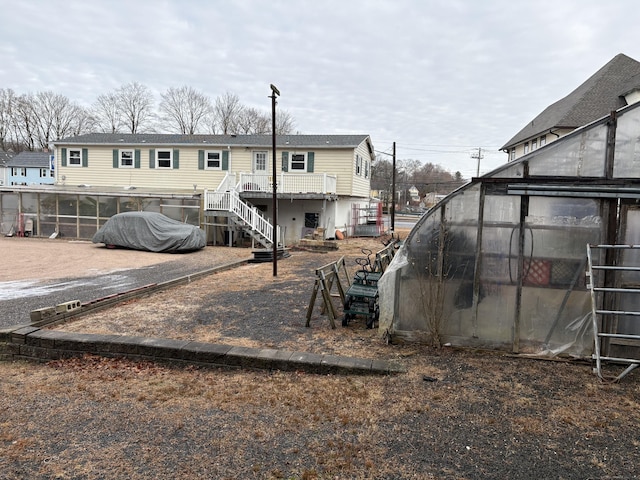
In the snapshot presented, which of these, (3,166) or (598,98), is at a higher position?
(598,98)

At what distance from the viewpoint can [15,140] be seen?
59156 millimetres

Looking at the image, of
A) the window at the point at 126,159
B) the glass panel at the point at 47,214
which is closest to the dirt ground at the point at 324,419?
the glass panel at the point at 47,214

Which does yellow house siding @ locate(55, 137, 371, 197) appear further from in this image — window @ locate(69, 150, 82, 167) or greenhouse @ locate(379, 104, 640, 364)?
greenhouse @ locate(379, 104, 640, 364)

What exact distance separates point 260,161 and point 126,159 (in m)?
7.84

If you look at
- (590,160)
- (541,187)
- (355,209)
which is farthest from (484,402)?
(355,209)

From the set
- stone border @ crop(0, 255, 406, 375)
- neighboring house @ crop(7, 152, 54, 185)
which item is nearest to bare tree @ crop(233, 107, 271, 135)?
neighboring house @ crop(7, 152, 54, 185)

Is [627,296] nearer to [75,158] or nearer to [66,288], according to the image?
[66,288]

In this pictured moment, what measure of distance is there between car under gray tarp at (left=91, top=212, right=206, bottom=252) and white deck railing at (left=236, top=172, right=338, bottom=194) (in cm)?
392

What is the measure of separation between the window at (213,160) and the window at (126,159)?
14.8 feet

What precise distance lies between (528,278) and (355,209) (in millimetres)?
19373

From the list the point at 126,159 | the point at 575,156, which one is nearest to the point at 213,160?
the point at 126,159

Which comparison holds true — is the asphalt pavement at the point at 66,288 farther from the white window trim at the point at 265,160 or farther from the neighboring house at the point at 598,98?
the neighboring house at the point at 598,98

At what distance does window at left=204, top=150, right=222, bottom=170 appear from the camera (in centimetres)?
2138

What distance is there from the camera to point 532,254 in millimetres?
4781
